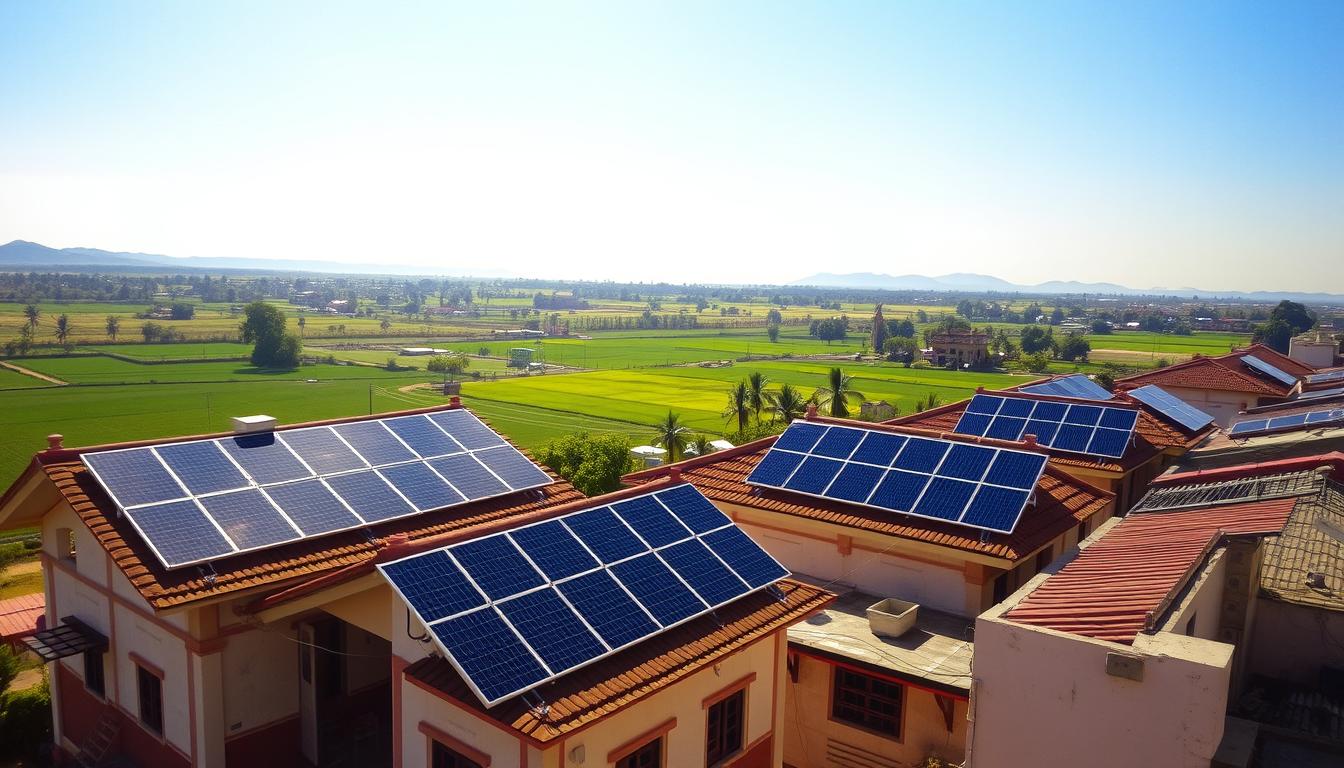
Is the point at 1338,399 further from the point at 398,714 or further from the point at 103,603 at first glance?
the point at 103,603

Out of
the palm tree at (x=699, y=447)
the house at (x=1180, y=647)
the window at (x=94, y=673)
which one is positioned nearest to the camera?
the house at (x=1180, y=647)

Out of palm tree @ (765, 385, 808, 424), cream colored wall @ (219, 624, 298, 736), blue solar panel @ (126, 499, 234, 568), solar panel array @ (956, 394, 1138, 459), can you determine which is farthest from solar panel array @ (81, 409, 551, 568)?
palm tree @ (765, 385, 808, 424)

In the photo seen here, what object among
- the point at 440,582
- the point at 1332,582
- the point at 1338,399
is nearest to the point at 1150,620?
the point at 1332,582

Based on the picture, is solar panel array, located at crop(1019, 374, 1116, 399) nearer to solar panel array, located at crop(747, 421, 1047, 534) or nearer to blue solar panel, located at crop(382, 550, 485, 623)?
solar panel array, located at crop(747, 421, 1047, 534)

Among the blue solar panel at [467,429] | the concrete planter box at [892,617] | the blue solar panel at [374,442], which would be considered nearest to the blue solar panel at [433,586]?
the blue solar panel at [374,442]

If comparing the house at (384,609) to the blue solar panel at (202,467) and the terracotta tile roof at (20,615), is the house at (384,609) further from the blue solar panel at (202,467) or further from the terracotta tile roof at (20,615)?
the terracotta tile roof at (20,615)

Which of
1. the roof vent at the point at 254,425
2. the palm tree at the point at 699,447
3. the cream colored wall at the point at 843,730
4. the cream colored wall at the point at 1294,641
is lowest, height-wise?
the palm tree at the point at 699,447

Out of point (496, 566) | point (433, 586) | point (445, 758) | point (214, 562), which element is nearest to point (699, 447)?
point (214, 562)
